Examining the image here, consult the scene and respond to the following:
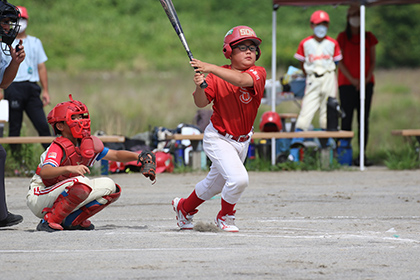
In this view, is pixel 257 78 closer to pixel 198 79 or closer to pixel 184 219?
pixel 198 79

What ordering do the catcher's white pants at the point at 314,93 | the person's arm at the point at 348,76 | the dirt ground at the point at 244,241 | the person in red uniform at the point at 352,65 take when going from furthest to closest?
the person in red uniform at the point at 352,65, the person's arm at the point at 348,76, the catcher's white pants at the point at 314,93, the dirt ground at the point at 244,241

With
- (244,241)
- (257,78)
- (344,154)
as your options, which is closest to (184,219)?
(244,241)

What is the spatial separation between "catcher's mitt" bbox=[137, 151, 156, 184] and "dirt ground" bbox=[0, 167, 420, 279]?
20.1 inches

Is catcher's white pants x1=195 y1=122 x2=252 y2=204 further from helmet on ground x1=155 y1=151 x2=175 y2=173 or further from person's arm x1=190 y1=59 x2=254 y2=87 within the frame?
helmet on ground x1=155 y1=151 x2=175 y2=173

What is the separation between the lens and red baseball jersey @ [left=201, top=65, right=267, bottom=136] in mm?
6676

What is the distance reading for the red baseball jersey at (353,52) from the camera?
1291 centimetres

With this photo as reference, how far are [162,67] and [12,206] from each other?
29459 millimetres

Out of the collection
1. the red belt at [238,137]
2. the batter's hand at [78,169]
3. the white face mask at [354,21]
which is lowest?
the batter's hand at [78,169]

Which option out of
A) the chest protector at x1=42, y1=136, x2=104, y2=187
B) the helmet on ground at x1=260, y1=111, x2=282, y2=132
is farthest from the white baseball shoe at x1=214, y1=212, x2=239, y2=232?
the helmet on ground at x1=260, y1=111, x2=282, y2=132

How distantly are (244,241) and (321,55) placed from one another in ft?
22.1

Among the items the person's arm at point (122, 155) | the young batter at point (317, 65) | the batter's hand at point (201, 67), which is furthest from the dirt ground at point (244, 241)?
the young batter at point (317, 65)

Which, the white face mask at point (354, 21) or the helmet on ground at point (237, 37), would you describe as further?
the white face mask at point (354, 21)

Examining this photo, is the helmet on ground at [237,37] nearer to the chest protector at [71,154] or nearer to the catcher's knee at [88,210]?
the chest protector at [71,154]

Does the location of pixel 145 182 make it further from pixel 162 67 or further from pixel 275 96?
pixel 162 67
